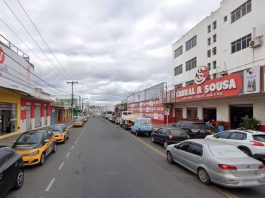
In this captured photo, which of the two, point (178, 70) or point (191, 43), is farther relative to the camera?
point (178, 70)

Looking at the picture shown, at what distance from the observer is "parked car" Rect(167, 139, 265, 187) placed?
25.9 feet

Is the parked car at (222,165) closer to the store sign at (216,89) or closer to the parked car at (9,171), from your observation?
the parked car at (9,171)

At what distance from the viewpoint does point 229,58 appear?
28234 millimetres

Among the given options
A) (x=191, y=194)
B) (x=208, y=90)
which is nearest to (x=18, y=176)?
(x=191, y=194)

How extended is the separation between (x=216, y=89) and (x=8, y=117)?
20.5 metres

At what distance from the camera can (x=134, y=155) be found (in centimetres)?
1435

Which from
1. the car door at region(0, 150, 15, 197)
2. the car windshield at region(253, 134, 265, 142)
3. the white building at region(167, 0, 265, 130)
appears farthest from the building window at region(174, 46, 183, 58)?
the car door at region(0, 150, 15, 197)

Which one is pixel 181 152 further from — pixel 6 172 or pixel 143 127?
pixel 143 127

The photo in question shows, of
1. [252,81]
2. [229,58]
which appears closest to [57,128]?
[252,81]

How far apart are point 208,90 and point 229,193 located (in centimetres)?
1852

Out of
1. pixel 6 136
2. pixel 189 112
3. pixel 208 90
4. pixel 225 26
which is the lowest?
pixel 6 136

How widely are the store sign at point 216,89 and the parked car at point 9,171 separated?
17.4 m

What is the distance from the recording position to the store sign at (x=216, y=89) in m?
20.8

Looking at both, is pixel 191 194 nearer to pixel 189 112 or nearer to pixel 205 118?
pixel 205 118
